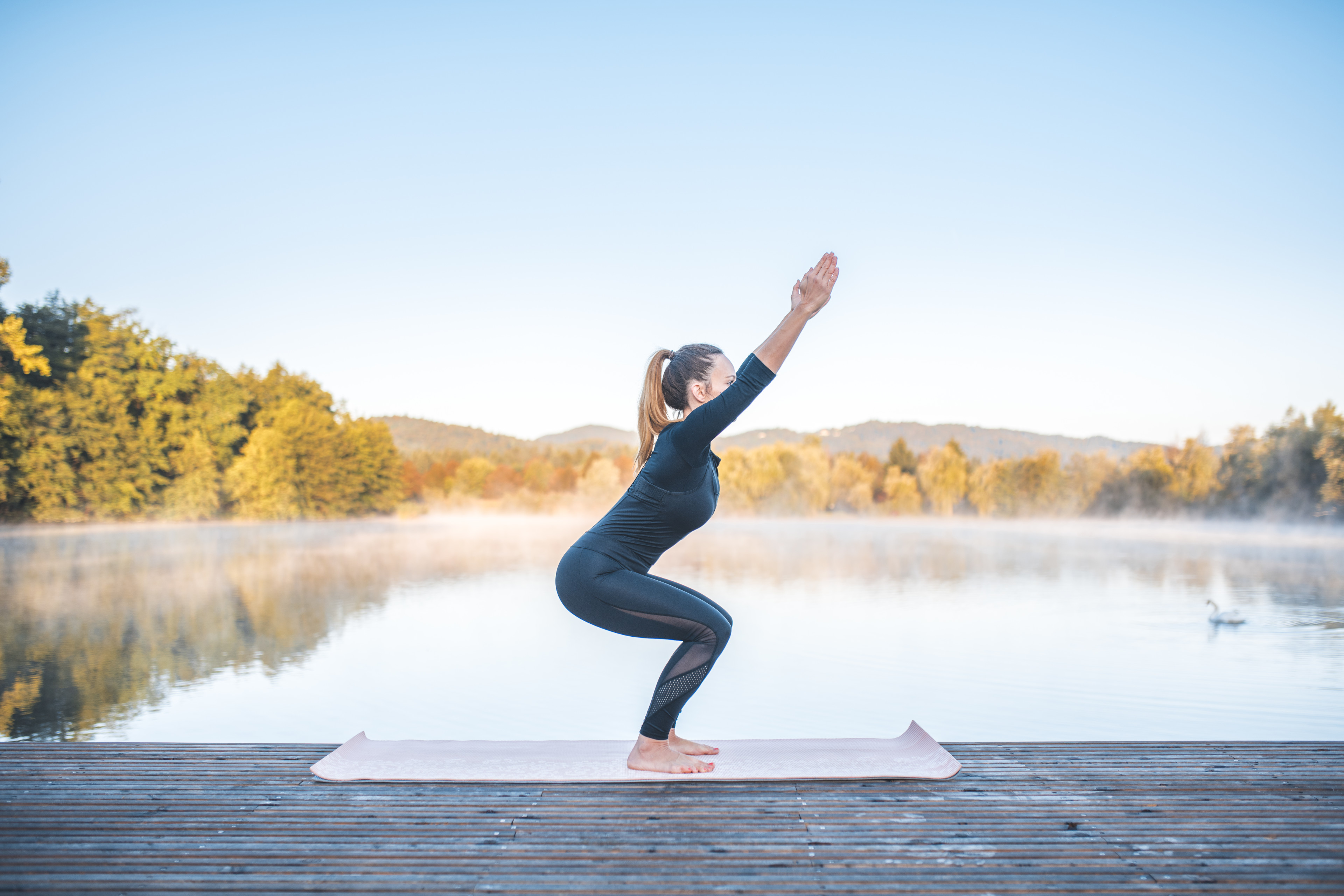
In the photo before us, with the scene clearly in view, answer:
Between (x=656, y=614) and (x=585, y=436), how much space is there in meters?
25.6

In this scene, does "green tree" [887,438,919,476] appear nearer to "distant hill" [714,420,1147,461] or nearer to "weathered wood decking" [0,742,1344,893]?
"distant hill" [714,420,1147,461]

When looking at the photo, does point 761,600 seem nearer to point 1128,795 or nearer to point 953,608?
point 953,608

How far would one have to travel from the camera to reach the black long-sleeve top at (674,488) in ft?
6.15

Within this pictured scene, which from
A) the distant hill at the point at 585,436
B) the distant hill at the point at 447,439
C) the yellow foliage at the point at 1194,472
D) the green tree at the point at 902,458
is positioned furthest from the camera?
the green tree at the point at 902,458

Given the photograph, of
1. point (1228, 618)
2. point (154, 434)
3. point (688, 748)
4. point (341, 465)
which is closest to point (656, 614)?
point (688, 748)

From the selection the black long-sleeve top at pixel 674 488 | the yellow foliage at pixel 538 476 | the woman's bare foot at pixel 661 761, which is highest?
Result: the black long-sleeve top at pixel 674 488

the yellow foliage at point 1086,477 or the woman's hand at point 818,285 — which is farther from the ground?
the woman's hand at point 818,285

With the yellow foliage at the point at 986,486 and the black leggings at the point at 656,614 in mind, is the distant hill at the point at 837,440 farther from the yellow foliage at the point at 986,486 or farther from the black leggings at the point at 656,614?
the black leggings at the point at 656,614

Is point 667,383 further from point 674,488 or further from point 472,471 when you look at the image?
point 472,471

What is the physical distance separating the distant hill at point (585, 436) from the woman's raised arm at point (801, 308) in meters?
23.3

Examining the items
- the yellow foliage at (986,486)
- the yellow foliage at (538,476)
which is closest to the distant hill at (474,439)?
the yellow foliage at (538,476)

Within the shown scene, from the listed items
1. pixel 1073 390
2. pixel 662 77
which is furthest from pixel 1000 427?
pixel 662 77

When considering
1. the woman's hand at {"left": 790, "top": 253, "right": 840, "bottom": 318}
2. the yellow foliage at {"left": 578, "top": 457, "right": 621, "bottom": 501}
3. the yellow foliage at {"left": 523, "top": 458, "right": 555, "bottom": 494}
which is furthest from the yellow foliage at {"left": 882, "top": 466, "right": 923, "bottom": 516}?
the woman's hand at {"left": 790, "top": 253, "right": 840, "bottom": 318}

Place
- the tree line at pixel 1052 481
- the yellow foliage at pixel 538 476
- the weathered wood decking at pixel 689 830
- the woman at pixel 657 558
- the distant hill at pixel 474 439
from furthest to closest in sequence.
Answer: the yellow foliage at pixel 538 476 → the distant hill at pixel 474 439 → the tree line at pixel 1052 481 → the woman at pixel 657 558 → the weathered wood decking at pixel 689 830
